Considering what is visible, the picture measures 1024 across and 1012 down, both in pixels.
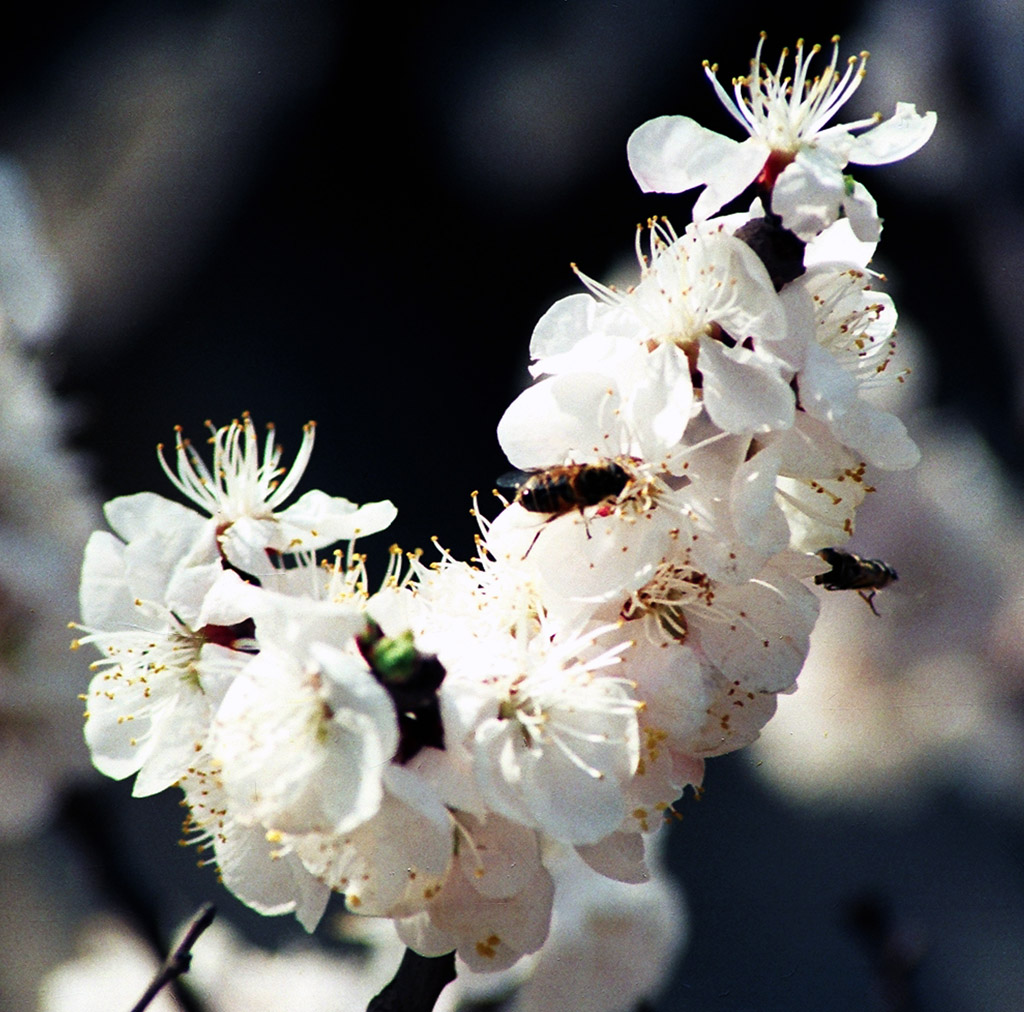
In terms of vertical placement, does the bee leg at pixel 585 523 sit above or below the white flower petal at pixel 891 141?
below

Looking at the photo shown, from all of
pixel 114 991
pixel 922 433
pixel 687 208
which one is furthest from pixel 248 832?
pixel 922 433

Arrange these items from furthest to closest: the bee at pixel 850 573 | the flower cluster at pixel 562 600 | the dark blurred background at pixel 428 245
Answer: the dark blurred background at pixel 428 245 < the bee at pixel 850 573 < the flower cluster at pixel 562 600

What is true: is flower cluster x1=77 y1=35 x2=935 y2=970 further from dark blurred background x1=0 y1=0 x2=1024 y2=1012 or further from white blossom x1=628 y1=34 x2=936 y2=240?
dark blurred background x1=0 y1=0 x2=1024 y2=1012

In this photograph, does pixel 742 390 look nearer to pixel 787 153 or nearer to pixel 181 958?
pixel 787 153

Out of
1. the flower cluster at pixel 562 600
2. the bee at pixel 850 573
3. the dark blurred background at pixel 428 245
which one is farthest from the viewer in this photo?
the dark blurred background at pixel 428 245

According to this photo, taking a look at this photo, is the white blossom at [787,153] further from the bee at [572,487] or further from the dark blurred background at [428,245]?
the dark blurred background at [428,245]

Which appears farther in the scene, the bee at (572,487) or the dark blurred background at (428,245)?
the dark blurred background at (428,245)

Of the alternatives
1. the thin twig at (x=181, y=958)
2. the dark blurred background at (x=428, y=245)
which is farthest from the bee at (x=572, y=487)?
the dark blurred background at (x=428, y=245)

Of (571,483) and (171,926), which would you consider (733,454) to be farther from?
(171,926)
